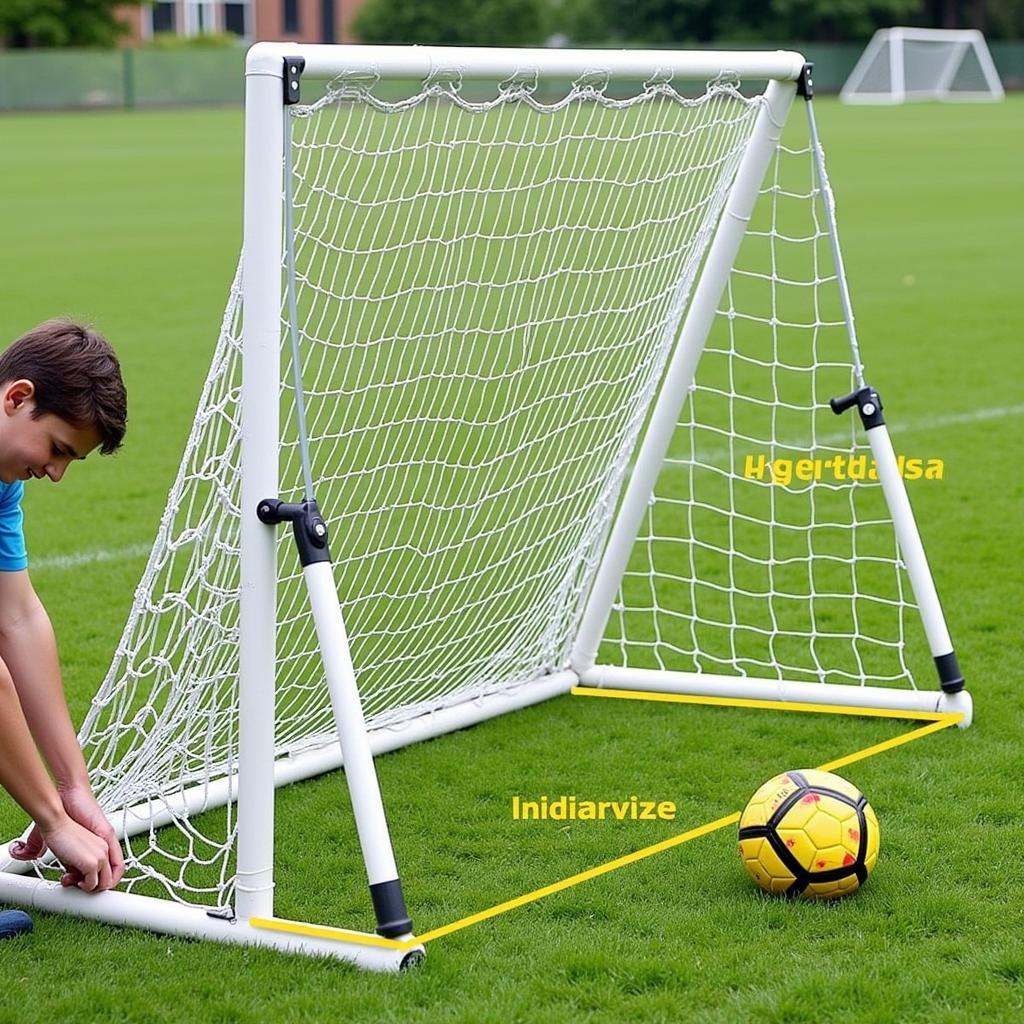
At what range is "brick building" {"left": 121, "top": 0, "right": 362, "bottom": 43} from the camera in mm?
63094

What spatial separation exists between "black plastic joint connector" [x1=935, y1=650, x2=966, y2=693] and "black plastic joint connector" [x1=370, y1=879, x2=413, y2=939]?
2.22 meters

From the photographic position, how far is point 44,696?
3861 mm

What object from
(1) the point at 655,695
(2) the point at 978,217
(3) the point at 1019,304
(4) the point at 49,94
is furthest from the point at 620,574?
(4) the point at 49,94

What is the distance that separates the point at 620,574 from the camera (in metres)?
5.60

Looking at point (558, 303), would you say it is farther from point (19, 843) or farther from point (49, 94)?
point (49, 94)

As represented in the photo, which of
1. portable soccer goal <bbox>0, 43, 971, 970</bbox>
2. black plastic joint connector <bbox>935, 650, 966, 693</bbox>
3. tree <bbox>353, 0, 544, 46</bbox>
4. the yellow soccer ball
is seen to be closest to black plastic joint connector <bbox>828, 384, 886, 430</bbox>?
portable soccer goal <bbox>0, 43, 971, 970</bbox>

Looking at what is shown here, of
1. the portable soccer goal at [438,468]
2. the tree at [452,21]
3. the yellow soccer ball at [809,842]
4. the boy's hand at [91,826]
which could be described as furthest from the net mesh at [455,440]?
the tree at [452,21]

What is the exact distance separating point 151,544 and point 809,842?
164 inches

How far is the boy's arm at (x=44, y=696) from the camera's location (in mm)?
3832

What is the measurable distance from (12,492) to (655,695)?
2.53 m

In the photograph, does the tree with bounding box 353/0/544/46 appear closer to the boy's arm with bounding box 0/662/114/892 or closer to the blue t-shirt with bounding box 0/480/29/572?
the blue t-shirt with bounding box 0/480/29/572

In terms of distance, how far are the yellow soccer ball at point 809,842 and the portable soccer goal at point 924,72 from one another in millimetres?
46559

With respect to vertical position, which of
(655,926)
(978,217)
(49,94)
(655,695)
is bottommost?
(49,94)

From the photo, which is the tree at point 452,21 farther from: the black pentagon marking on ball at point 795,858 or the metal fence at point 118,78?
the black pentagon marking on ball at point 795,858
